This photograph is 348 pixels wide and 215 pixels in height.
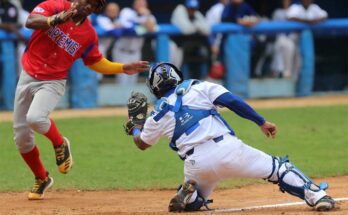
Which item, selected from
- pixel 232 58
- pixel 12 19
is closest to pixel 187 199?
pixel 12 19

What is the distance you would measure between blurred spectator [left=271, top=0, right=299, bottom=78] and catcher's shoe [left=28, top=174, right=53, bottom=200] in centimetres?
831

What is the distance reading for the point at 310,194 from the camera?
597cm

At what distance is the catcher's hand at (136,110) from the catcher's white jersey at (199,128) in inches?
7.0

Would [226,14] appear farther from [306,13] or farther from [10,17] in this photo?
[10,17]

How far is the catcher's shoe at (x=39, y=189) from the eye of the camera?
7215mm

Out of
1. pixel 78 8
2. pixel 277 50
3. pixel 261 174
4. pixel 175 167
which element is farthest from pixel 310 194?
pixel 277 50

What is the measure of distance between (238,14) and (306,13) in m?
1.27

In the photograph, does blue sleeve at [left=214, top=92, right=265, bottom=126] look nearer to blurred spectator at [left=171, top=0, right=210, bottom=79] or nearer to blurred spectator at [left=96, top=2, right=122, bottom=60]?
blurred spectator at [left=96, top=2, right=122, bottom=60]

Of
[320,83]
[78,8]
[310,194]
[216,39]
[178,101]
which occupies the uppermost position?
[78,8]

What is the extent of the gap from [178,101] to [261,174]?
2.55 ft

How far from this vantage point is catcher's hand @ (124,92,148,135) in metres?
6.20

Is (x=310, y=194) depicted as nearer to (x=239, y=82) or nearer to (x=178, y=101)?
(x=178, y=101)

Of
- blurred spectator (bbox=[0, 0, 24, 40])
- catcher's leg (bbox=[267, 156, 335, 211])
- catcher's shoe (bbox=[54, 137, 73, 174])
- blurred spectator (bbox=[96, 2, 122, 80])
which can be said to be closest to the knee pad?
catcher's leg (bbox=[267, 156, 335, 211])

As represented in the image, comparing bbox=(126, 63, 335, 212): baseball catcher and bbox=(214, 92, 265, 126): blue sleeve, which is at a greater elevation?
bbox=(214, 92, 265, 126): blue sleeve
